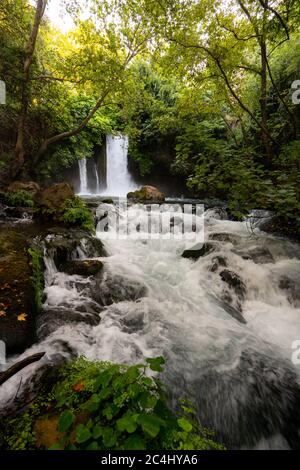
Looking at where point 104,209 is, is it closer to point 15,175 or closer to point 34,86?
point 15,175

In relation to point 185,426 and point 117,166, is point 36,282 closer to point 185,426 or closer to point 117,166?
point 185,426

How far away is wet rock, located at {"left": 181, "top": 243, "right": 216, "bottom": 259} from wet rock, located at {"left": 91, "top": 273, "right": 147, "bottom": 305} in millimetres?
1955

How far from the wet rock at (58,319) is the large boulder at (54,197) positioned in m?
3.90

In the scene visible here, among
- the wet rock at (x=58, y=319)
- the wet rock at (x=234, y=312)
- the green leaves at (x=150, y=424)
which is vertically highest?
the green leaves at (x=150, y=424)

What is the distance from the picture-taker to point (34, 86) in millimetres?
8977

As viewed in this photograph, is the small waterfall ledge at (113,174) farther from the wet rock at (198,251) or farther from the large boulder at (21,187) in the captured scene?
the wet rock at (198,251)

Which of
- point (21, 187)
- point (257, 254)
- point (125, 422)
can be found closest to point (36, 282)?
point (125, 422)

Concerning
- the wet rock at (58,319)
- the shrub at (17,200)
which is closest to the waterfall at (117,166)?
the shrub at (17,200)

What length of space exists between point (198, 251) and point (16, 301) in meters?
4.31

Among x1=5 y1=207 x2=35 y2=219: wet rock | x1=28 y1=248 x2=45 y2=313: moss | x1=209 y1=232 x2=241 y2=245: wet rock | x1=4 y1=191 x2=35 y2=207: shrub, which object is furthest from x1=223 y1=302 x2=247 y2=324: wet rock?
x1=4 y1=191 x2=35 y2=207: shrub

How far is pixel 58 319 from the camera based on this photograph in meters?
3.36

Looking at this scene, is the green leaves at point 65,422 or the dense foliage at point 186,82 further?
the dense foliage at point 186,82

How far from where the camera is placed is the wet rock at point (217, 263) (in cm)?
544

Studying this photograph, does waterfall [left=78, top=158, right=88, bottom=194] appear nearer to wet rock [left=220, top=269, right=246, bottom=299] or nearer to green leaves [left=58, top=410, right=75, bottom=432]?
wet rock [left=220, top=269, right=246, bottom=299]
